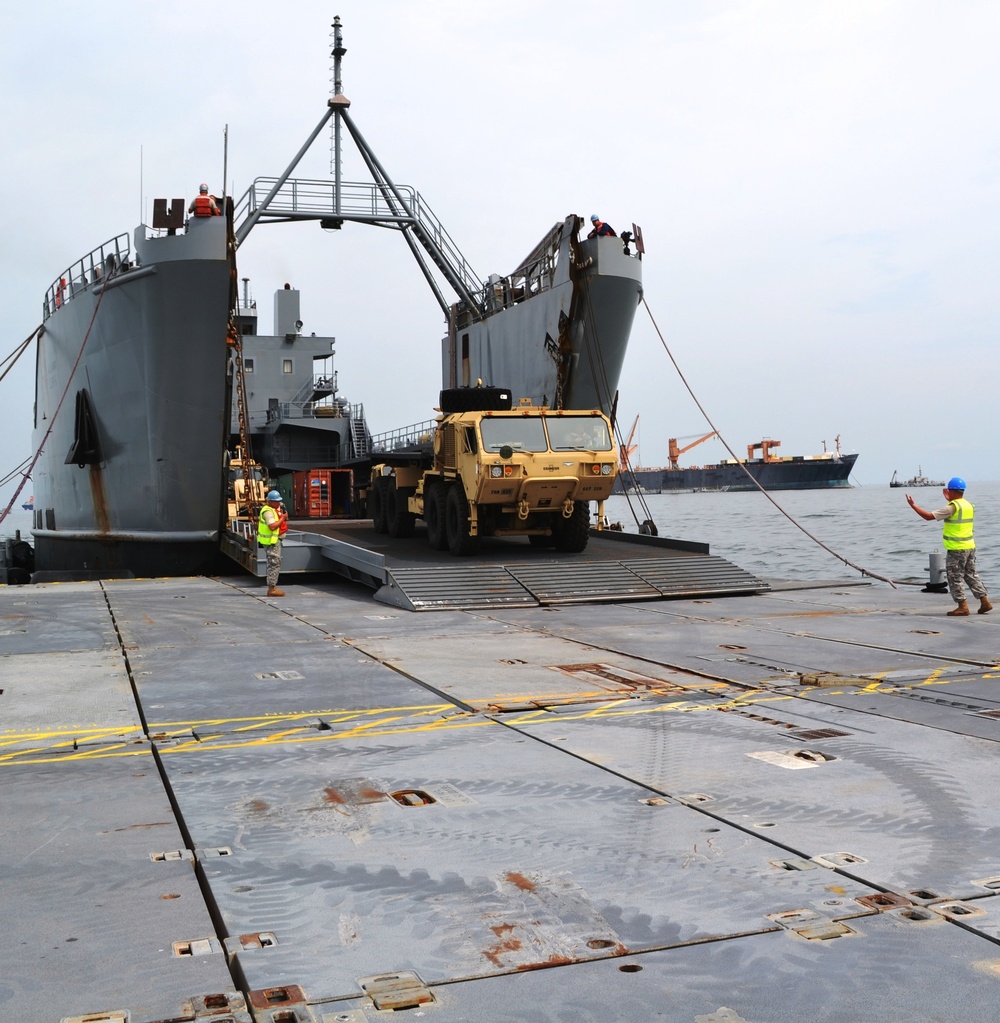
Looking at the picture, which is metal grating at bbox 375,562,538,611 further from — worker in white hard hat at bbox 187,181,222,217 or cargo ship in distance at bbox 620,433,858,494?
cargo ship in distance at bbox 620,433,858,494

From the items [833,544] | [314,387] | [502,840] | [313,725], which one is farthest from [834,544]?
[502,840]

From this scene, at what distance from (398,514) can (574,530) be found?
152 inches

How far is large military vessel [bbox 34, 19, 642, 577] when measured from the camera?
19.2m

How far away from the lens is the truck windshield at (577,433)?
578 inches

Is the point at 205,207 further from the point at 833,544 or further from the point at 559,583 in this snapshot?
the point at 833,544

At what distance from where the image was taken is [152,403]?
65.6 ft

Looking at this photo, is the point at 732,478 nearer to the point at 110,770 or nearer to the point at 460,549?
the point at 460,549

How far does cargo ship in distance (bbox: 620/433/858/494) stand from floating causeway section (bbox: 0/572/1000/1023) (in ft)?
351

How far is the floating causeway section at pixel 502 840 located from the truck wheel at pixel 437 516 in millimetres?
7337

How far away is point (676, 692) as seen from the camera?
7152 millimetres

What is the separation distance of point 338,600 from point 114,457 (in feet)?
33.4

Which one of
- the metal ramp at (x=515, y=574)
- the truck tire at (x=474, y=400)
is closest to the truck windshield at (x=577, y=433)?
the truck tire at (x=474, y=400)

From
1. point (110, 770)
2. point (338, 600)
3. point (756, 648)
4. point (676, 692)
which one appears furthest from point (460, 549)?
point (110, 770)

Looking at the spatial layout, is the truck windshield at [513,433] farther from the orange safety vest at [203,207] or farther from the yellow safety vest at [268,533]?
the orange safety vest at [203,207]
